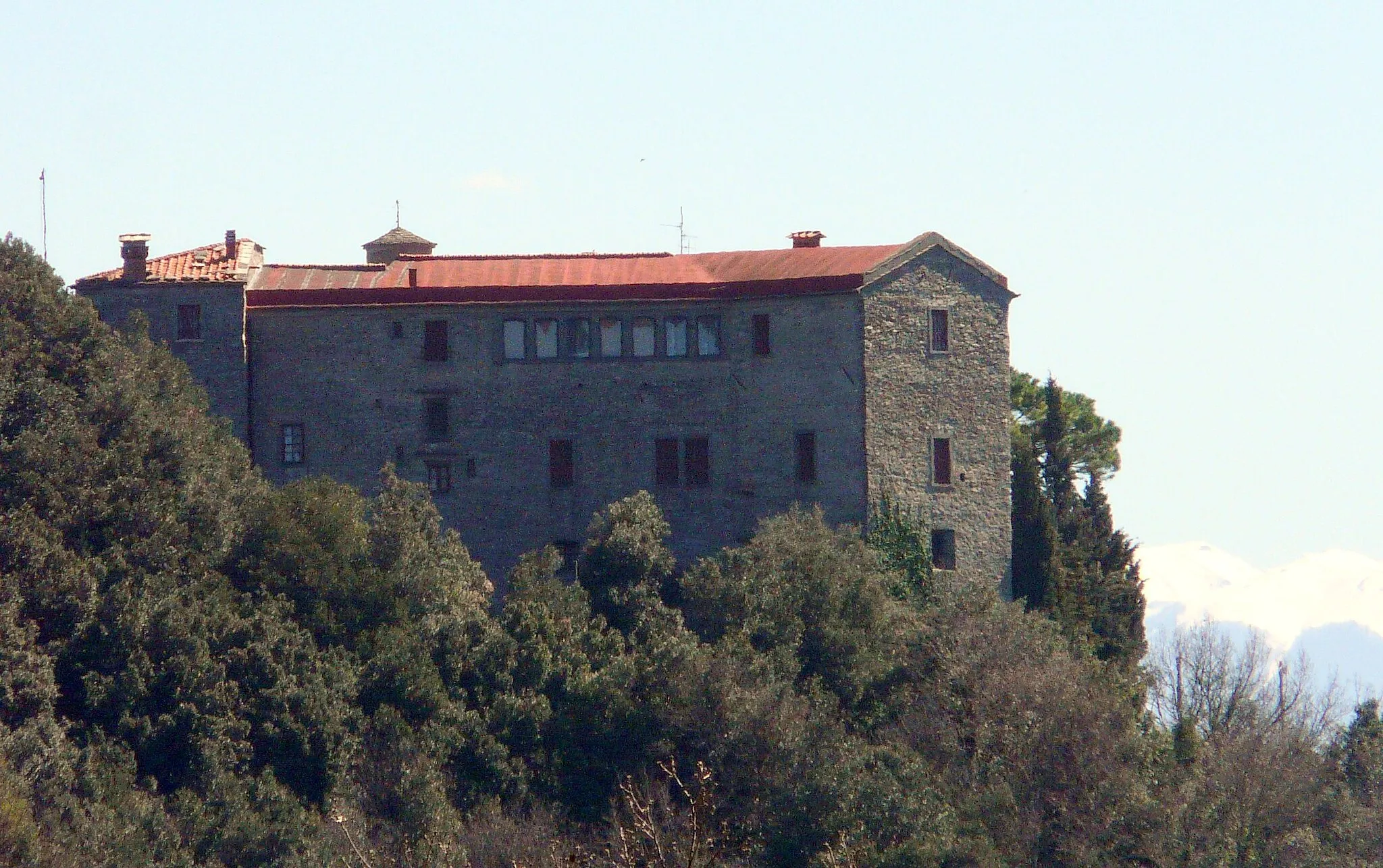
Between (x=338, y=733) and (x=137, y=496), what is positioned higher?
(x=137, y=496)

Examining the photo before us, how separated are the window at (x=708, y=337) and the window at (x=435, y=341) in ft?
19.8

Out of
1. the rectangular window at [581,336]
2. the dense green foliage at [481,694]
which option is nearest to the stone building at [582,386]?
the rectangular window at [581,336]

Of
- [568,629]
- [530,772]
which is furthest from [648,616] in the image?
[530,772]

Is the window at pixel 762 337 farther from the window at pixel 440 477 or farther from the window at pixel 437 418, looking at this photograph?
the window at pixel 440 477

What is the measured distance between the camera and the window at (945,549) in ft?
157

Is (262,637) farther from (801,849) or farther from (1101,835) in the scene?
(1101,835)

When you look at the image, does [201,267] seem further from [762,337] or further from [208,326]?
[762,337]

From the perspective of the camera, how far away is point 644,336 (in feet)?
160

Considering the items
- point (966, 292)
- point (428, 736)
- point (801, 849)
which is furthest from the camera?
point (966, 292)

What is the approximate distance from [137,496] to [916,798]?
52.5ft

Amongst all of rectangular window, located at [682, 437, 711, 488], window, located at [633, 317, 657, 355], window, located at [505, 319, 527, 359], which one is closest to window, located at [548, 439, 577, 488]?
window, located at [505, 319, 527, 359]

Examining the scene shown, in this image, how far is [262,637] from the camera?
129 ft

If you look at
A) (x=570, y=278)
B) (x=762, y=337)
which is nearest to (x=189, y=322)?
(x=570, y=278)

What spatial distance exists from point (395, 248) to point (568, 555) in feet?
45.1
